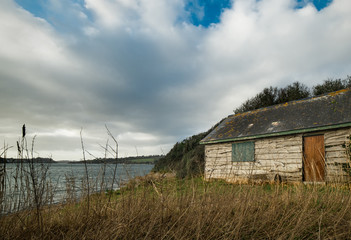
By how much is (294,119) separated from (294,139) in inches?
49.0

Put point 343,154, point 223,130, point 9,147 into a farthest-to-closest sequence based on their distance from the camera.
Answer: point 223,130, point 343,154, point 9,147

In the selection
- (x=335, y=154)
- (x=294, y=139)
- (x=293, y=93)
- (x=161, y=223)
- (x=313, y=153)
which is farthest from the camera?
(x=293, y=93)

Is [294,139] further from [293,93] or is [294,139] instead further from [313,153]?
[293,93]

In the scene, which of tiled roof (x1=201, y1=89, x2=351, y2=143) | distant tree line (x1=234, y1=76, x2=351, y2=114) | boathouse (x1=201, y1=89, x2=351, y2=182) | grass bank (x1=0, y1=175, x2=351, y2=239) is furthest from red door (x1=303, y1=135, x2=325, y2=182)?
distant tree line (x1=234, y1=76, x2=351, y2=114)

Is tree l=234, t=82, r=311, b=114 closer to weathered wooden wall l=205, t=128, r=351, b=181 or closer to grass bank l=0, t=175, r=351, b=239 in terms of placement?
weathered wooden wall l=205, t=128, r=351, b=181

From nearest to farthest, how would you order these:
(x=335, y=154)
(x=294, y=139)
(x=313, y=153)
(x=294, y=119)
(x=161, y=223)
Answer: (x=161, y=223) → (x=335, y=154) → (x=313, y=153) → (x=294, y=139) → (x=294, y=119)

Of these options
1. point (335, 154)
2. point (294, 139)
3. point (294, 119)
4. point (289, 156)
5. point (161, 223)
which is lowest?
point (161, 223)

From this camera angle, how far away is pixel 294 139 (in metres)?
10.2

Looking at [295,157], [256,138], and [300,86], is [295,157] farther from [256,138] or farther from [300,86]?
[300,86]

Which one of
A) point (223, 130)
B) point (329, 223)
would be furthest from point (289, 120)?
point (329, 223)

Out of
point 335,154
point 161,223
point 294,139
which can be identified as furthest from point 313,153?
point 161,223

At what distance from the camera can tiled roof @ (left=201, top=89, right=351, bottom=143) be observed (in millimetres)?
9515

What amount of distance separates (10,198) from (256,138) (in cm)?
1071

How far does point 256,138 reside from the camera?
1163cm
